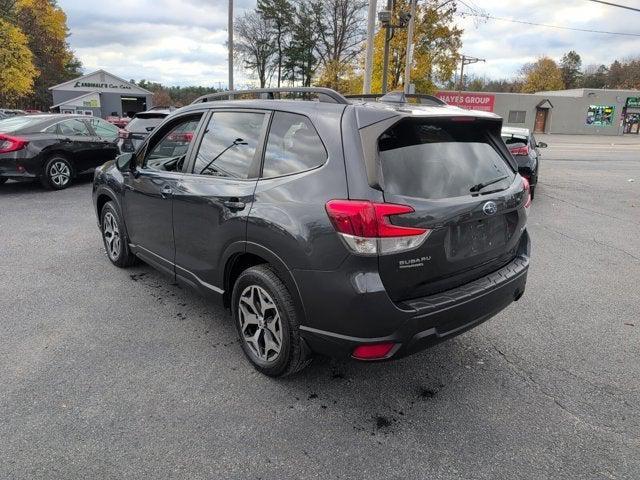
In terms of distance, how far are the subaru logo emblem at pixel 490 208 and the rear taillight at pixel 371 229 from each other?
619mm

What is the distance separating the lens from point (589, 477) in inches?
92.2

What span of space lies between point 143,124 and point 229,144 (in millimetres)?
9636

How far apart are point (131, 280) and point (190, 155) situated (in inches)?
71.6

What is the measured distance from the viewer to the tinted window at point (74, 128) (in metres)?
9.77

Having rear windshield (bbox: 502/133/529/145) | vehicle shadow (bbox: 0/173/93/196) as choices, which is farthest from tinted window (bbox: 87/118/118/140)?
rear windshield (bbox: 502/133/529/145)

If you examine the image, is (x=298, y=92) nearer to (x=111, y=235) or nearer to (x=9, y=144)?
(x=111, y=235)

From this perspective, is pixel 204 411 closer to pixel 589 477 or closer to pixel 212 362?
pixel 212 362

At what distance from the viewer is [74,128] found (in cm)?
1003

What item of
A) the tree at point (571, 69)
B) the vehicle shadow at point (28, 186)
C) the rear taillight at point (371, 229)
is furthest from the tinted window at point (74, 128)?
the tree at point (571, 69)

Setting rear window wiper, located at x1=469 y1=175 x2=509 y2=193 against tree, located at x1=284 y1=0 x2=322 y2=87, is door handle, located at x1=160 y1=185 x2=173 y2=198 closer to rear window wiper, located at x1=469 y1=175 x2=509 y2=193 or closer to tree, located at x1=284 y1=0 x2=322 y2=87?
rear window wiper, located at x1=469 y1=175 x2=509 y2=193

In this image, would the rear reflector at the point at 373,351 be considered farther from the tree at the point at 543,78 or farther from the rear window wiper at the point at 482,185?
the tree at the point at 543,78

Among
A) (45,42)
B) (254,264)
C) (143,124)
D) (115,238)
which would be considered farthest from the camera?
(45,42)

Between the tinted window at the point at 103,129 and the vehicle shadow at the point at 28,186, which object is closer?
the vehicle shadow at the point at 28,186

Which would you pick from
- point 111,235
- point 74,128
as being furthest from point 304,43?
point 111,235
